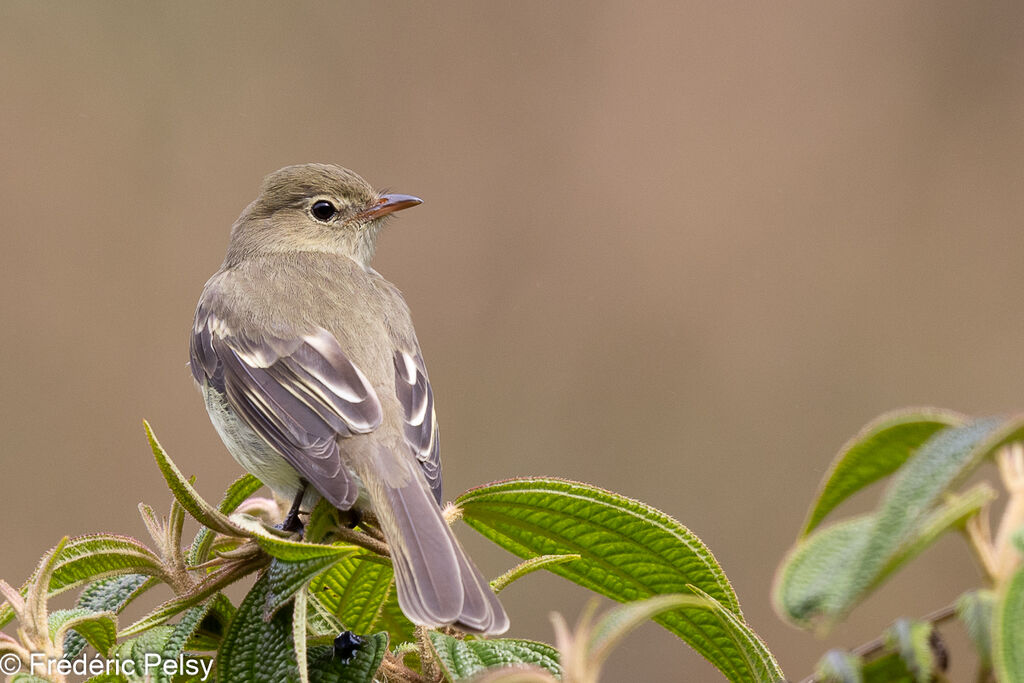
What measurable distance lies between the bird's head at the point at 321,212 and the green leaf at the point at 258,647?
2.68 metres

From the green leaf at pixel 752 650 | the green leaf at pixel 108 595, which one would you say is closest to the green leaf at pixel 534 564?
the green leaf at pixel 752 650

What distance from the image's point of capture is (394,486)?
255 centimetres

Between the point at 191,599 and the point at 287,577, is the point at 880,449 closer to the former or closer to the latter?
the point at 287,577

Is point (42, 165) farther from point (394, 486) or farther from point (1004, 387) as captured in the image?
point (1004, 387)

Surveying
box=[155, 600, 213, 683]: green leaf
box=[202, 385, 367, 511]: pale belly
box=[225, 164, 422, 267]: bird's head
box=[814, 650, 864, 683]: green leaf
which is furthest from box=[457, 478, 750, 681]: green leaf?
box=[225, 164, 422, 267]: bird's head

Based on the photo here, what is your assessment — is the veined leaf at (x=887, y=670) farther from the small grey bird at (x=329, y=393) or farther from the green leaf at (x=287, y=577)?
the small grey bird at (x=329, y=393)

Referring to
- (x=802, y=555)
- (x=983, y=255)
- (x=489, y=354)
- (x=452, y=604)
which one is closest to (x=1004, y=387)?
(x=983, y=255)

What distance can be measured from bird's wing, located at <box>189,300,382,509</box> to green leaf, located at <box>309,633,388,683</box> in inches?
37.4

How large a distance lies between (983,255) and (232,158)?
4.24m

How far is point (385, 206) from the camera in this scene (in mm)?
4250

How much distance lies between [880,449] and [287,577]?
733 millimetres

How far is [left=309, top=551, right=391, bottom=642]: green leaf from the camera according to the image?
6.12ft

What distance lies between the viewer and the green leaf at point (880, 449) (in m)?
1.04
